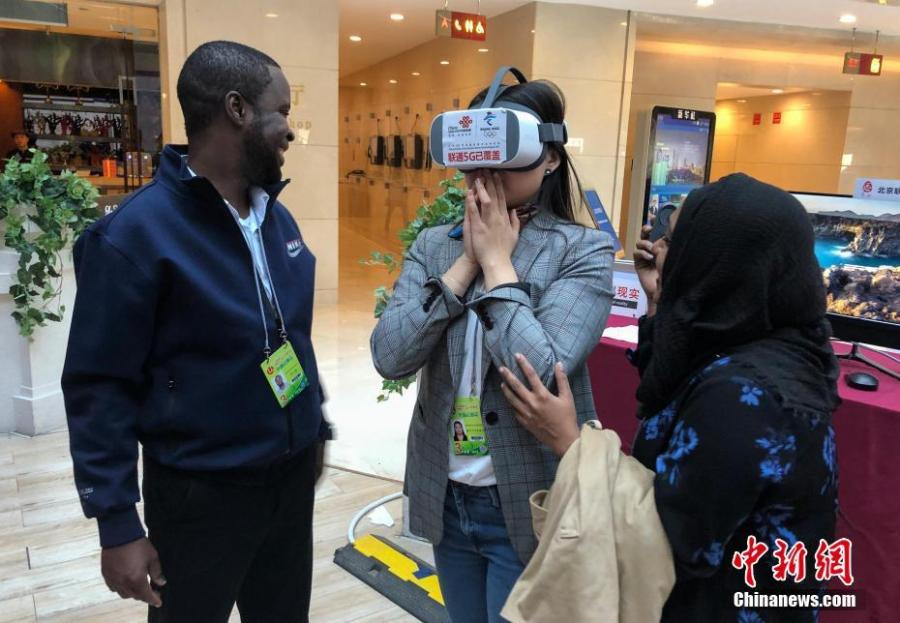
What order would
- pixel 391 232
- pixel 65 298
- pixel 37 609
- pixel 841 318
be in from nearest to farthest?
pixel 841 318 < pixel 37 609 < pixel 65 298 < pixel 391 232

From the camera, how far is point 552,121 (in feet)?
3.83

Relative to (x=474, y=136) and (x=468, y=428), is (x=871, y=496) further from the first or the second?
(x=474, y=136)

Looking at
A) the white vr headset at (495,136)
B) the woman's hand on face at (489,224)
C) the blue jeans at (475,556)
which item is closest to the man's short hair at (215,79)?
the white vr headset at (495,136)

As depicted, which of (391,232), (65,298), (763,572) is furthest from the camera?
(391,232)

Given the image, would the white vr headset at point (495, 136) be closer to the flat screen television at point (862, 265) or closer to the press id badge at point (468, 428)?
the press id badge at point (468, 428)

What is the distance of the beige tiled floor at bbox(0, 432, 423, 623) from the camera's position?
7.14 ft

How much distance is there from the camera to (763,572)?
0.86 meters

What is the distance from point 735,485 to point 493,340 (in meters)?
0.41

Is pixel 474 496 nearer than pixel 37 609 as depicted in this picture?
Yes

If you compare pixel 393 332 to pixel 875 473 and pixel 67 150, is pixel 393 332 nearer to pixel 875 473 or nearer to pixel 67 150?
pixel 875 473

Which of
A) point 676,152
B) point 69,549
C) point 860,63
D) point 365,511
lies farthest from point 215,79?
point 860,63

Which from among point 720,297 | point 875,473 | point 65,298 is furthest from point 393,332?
point 65,298

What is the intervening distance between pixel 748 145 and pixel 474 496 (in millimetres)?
12112

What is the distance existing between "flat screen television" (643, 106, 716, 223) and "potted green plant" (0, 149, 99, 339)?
5.48 metres
